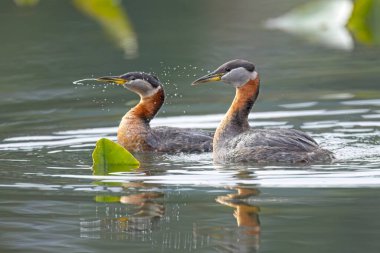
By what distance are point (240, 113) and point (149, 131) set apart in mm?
1295

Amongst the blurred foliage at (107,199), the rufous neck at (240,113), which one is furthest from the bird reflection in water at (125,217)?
the rufous neck at (240,113)

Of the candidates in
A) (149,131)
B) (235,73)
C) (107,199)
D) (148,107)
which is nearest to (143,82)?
(148,107)

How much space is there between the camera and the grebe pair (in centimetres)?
838

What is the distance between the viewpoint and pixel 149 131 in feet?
33.4

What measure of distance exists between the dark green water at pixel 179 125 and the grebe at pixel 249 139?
10.0 inches

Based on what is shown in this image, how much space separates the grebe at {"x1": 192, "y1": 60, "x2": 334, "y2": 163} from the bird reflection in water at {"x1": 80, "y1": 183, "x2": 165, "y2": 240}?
2026 millimetres

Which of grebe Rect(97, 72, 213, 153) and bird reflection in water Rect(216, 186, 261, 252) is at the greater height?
grebe Rect(97, 72, 213, 153)

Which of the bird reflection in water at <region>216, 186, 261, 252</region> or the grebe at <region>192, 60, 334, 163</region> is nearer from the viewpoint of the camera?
the bird reflection in water at <region>216, 186, 261, 252</region>

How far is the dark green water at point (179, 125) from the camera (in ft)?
17.0

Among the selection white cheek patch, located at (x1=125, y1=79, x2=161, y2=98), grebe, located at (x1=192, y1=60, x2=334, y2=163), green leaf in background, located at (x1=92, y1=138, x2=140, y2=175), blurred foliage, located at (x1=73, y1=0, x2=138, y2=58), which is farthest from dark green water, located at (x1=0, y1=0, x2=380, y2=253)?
white cheek patch, located at (x1=125, y1=79, x2=161, y2=98)

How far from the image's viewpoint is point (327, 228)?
523cm

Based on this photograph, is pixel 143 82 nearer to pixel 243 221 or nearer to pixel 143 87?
pixel 143 87

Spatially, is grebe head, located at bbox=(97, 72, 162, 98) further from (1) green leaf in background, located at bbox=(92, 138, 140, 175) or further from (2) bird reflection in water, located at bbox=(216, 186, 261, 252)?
(2) bird reflection in water, located at bbox=(216, 186, 261, 252)

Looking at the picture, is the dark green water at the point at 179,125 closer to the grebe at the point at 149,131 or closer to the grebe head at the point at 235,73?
the grebe at the point at 149,131
